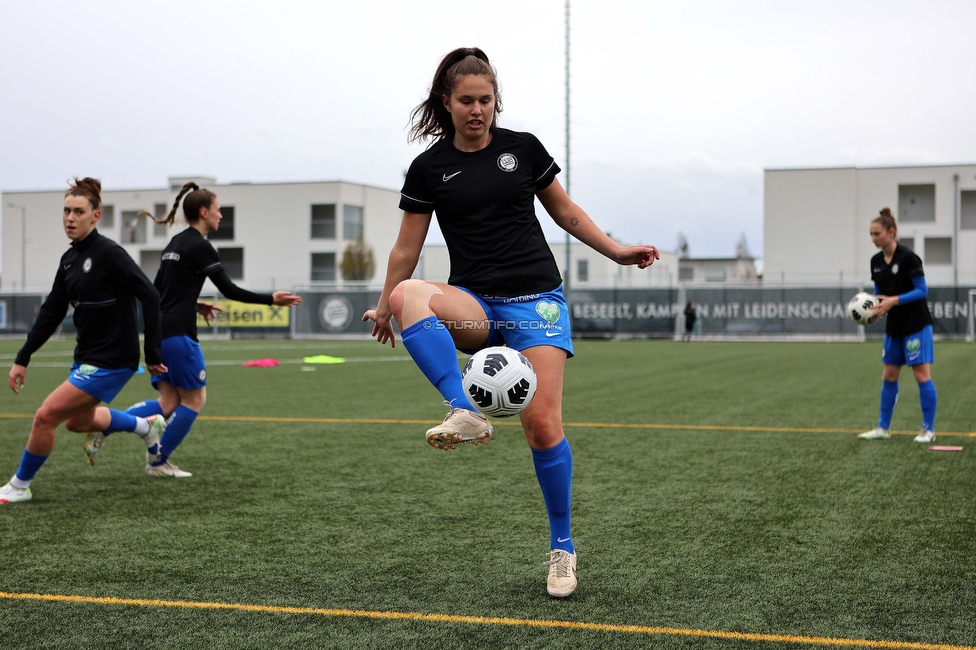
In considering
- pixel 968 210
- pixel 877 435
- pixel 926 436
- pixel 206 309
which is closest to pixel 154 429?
pixel 206 309

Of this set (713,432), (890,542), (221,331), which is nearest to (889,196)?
(221,331)

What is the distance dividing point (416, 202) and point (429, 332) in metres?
0.60

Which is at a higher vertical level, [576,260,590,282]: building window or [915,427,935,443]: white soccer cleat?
[576,260,590,282]: building window

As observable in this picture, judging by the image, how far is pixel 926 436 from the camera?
29.3ft

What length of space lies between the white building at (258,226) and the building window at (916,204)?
99.8 ft

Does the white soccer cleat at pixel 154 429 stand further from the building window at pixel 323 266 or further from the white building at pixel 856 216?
the building window at pixel 323 266

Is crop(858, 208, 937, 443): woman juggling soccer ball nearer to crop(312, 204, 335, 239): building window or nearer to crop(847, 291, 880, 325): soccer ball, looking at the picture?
crop(847, 291, 880, 325): soccer ball

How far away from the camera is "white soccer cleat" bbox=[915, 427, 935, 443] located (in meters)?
8.90

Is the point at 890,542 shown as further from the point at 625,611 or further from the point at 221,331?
the point at 221,331

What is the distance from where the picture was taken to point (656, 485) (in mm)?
6762

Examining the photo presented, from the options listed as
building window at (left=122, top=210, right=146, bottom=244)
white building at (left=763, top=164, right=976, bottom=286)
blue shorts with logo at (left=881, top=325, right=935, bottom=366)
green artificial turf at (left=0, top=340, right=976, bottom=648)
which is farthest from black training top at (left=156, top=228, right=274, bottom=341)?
building window at (left=122, top=210, right=146, bottom=244)

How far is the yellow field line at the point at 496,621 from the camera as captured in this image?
3424mm

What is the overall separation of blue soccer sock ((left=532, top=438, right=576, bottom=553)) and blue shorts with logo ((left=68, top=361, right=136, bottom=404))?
3047 millimetres

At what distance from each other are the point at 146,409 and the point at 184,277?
1067 mm
